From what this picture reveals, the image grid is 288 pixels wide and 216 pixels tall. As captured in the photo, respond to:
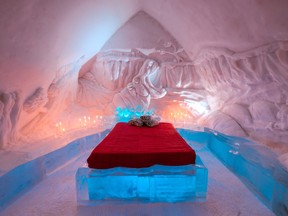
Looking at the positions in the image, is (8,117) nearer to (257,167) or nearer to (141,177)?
(141,177)

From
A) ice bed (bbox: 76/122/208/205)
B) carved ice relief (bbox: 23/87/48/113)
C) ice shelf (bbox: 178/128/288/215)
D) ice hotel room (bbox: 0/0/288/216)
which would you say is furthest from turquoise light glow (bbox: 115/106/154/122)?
ice bed (bbox: 76/122/208/205)

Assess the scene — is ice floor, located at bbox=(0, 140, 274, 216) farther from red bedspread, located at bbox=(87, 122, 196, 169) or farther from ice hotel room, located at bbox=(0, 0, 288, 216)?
red bedspread, located at bbox=(87, 122, 196, 169)

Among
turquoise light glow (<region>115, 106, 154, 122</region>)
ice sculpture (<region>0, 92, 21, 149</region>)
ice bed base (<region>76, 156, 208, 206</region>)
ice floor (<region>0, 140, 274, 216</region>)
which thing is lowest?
ice floor (<region>0, 140, 274, 216</region>)

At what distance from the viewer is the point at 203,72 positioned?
3.08 metres

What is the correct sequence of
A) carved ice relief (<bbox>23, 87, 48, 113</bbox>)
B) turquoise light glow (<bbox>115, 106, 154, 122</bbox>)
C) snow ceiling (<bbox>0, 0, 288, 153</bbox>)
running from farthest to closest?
turquoise light glow (<bbox>115, 106, 154, 122</bbox>) → carved ice relief (<bbox>23, 87, 48, 113</bbox>) → snow ceiling (<bbox>0, 0, 288, 153</bbox>)

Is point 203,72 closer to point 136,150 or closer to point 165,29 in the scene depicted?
point 165,29

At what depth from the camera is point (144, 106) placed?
3387mm

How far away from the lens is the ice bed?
3.98 ft

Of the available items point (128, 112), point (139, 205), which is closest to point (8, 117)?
point (139, 205)

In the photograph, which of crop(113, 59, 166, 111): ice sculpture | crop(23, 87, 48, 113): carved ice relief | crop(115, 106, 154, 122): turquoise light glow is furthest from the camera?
crop(113, 59, 166, 111): ice sculpture

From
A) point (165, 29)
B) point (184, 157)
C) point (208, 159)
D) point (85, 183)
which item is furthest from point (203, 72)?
point (85, 183)

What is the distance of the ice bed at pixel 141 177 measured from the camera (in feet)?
3.98

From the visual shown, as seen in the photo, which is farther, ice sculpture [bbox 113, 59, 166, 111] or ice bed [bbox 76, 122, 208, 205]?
ice sculpture [bbox 113, 59, 166, 111]

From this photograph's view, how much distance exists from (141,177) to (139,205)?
210 mm
